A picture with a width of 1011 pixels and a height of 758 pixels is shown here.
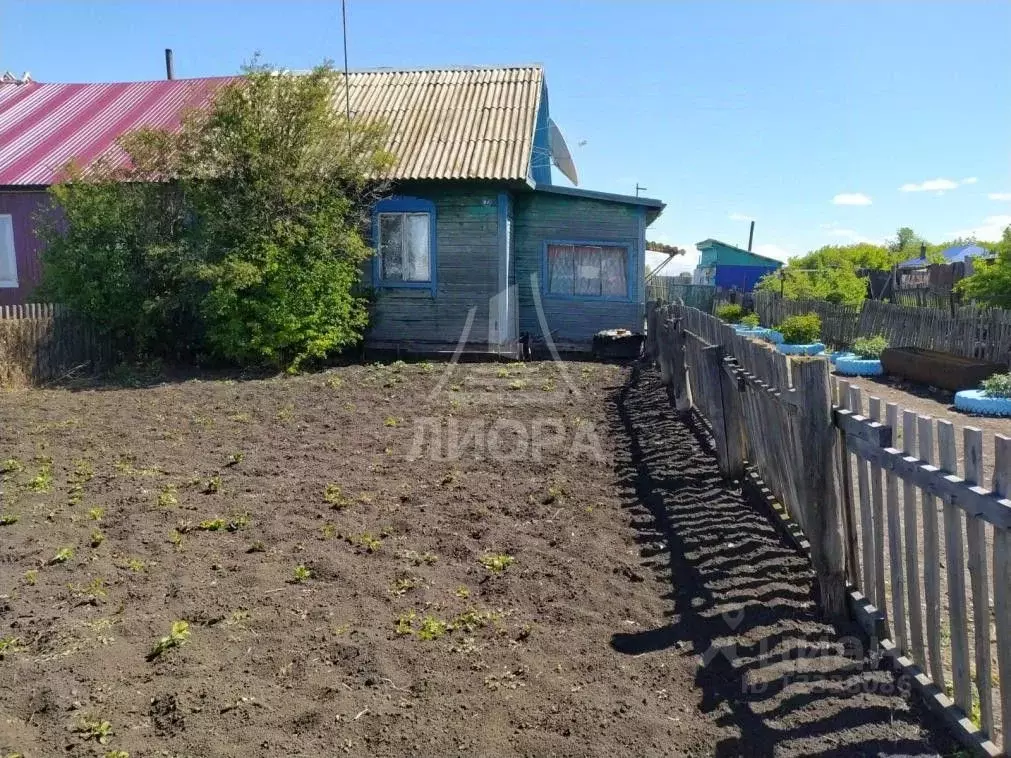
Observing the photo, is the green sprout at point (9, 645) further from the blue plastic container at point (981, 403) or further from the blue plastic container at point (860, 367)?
the blue plastic container at point (860, 367)

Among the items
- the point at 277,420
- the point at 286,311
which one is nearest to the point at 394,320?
the point at 286,311

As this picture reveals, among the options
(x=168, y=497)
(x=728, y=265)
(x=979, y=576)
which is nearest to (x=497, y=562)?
(x=979, y=576)

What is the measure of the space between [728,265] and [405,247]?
37.5 m

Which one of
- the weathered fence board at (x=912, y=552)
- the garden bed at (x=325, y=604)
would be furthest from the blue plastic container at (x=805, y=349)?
the weathered fence board at (x=912, y=552)

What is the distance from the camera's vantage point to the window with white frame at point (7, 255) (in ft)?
53.1

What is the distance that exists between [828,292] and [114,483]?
60.1 feet

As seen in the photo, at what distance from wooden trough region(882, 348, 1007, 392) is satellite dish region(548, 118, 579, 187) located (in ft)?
35.2

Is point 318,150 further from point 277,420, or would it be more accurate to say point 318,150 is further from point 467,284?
point 277,420

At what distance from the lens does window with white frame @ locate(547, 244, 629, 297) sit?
617 inches

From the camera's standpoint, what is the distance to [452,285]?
581 inches

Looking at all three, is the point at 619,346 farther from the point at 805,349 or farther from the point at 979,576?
the point at 979,576

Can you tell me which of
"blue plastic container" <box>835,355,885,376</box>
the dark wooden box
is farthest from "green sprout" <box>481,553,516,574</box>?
"blue plastic container" <box>835,355,885,376</box>

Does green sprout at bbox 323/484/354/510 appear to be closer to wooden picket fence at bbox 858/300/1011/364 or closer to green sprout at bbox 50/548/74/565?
green sprout at bbox 50/548/74/565

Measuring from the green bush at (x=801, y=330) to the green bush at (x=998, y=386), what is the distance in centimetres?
612
